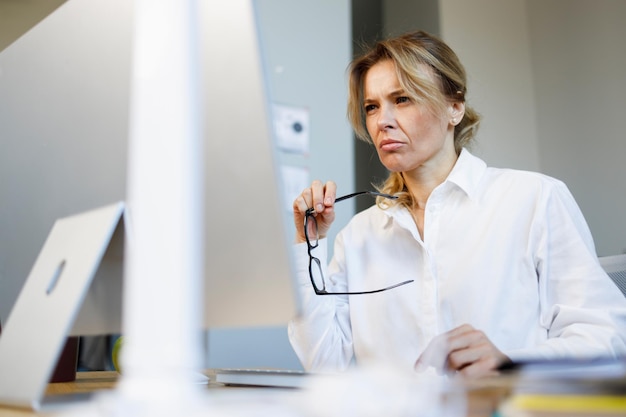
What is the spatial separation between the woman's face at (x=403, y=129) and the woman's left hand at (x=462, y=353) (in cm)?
69

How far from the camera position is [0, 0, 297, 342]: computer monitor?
Result: 17.3 inches

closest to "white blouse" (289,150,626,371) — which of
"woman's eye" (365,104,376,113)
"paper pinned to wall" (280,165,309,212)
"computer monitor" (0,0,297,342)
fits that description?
"woman's eye" (365,104,376,113)

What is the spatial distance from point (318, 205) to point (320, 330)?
0.26 metres

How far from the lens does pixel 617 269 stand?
122 cm

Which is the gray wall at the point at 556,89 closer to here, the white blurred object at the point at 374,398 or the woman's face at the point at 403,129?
the woman's face at the point at 403,129

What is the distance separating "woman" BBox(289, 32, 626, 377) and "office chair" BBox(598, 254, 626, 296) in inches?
4.5

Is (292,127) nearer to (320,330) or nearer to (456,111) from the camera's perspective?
(456,111)

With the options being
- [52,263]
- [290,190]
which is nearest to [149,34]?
[52,263]

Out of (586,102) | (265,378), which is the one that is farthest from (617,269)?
(586,102)

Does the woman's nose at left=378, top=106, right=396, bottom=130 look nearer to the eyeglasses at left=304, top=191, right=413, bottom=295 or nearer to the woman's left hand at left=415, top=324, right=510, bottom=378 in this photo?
the eyeglasses at left=304, top=191, right=413, bottom=295

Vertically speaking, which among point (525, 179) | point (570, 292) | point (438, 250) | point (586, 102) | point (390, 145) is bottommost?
point (570, 292)

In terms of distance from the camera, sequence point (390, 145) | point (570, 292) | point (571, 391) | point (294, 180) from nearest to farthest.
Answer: point (571, 391) < point (570, 292) < point (390, 145) < point (294, 180)

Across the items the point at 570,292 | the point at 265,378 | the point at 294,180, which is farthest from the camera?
the point at 294,180

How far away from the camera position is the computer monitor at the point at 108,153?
0.44 meters
